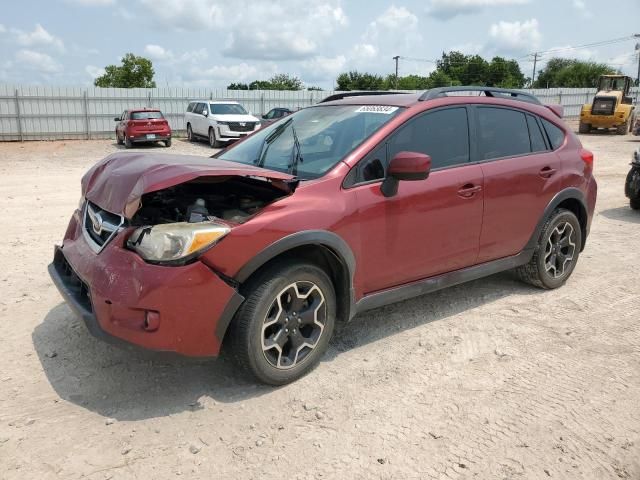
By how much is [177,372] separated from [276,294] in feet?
3.01

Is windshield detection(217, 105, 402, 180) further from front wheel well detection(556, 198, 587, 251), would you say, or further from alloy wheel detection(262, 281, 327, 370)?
front wheel well detection(556, 198, 587, 251)

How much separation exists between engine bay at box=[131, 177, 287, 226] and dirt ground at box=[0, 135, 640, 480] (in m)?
0.84

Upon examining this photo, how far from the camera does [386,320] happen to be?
4.33m

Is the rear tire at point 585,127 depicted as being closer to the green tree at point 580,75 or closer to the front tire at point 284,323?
the front tire at point 284,323

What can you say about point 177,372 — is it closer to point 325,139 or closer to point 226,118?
point 325,139

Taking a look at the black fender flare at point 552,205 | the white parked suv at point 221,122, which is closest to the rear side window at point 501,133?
the black fender flare at point 552,205

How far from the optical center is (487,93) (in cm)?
462

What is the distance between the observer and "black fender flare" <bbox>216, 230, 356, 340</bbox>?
2984 millimetres

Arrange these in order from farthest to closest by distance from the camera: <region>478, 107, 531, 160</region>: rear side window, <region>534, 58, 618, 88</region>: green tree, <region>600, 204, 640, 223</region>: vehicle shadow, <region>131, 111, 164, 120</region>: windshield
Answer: <region>534, 58, 618, 88</region>: green tree → <region>131, 111, 164, 120</region>: windshield → <region>600, 204, 640, 223</region>: vehicle shadow → <region>478, 107, 531, 160</region>: rear side window

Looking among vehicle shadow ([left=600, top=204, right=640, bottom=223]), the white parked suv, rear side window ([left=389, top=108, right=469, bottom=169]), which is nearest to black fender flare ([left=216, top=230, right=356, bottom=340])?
rear side window ([left=389, top=108, right=469, bottom=169])

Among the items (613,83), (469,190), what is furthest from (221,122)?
(613,83)

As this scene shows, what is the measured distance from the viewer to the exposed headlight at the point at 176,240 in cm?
284

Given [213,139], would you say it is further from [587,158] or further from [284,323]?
[284,323]

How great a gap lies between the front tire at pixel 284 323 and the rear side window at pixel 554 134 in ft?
9.09
